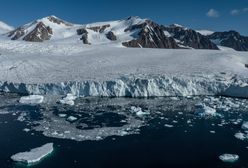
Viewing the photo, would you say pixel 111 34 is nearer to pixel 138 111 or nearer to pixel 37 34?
pixel 37 34

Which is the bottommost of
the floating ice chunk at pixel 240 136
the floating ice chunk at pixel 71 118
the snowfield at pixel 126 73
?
the floating ice chunk at pixel 240 136

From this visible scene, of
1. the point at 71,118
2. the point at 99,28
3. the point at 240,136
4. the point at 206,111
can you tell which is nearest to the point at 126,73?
the point at 206,111

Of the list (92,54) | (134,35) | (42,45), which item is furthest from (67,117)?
(134,35)

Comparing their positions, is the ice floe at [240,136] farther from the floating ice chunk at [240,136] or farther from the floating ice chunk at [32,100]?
the floating ice chunk at [32,100]

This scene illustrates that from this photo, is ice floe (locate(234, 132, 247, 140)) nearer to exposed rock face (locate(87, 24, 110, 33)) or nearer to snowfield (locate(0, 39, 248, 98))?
snowfield (locate(0, 39, 248, 98))

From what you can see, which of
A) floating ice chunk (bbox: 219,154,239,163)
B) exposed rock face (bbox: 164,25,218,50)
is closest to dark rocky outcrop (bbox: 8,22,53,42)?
exposed rock face (bbox: 164,25,218,50)

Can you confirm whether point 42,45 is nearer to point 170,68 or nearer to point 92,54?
point 92,54

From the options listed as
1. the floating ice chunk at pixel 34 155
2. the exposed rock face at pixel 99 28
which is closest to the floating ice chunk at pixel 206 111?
the floating ice chunk at pixel 34 155
